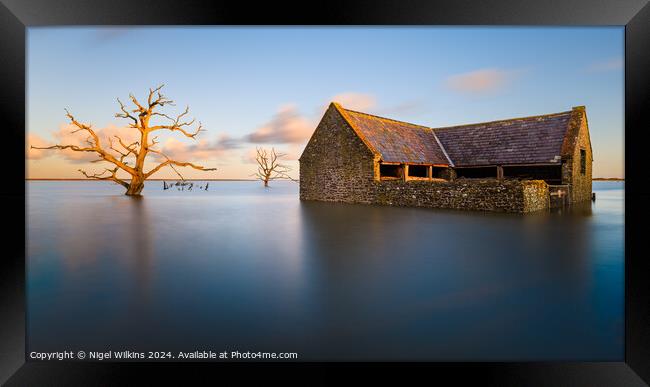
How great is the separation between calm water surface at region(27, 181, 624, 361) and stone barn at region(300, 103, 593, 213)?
7362 mm

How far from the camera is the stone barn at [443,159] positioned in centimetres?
1620

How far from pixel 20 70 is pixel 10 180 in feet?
3.82

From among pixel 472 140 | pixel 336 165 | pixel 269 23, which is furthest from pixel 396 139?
pixel 269 23

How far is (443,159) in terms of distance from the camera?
2242 cm

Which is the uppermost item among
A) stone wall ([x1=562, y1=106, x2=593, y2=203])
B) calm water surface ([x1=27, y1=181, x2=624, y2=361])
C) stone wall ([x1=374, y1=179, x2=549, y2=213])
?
stone wall ([x1=562, y1=106, x2=593, y2=203])

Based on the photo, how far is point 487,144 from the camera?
21234mm

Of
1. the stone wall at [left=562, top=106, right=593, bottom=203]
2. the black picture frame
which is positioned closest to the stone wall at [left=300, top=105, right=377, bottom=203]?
the stone wall at [left=562, top=106, right=593, bottom=203]

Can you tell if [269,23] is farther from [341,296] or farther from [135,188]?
[135,188]

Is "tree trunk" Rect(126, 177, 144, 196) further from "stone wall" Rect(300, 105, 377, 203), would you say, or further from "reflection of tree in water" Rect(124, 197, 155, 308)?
"reflection of tree in water" Rect(124, 197, 155, 308)

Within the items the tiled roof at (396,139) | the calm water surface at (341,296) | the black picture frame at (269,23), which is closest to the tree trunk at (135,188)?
the tiled roof at (396,139)

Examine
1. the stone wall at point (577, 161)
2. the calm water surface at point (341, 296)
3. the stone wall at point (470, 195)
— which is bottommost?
the calm water surface at point (341, 296)

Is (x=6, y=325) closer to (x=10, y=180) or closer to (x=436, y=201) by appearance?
(x=10, y=180)

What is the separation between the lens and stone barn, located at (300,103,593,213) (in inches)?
638

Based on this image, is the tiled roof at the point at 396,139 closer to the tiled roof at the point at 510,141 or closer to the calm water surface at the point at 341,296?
the tiled roof at the point at 510,141
